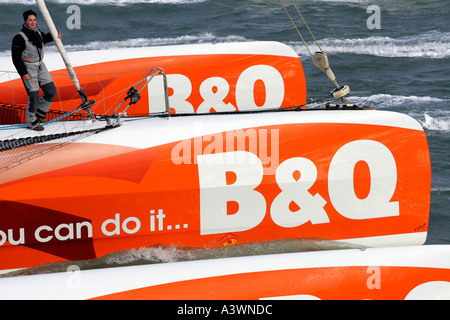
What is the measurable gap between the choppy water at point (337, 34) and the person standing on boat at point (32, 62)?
445 centimetres

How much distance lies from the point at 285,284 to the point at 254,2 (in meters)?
11.8

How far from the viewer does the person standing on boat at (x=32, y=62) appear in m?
5.34

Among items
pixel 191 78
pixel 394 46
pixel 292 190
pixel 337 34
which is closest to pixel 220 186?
pixel 292 190

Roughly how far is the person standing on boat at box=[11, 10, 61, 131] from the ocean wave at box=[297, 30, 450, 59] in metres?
7.39

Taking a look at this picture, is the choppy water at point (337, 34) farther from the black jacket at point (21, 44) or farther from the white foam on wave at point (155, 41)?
the black jacket at point (21, 44)

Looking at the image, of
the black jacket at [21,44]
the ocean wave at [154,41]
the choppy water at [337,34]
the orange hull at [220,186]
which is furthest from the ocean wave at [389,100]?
the black jacket at [21,44]

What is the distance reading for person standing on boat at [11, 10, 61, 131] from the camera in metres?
5.34

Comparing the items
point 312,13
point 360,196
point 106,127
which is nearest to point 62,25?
point 312,13

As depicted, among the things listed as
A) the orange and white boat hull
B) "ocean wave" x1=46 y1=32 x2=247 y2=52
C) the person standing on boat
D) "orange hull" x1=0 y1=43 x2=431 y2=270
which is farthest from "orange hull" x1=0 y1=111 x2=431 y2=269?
"ocean wave" x1=46 y1=32 x2=247 y2=52

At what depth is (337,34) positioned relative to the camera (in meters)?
13.3

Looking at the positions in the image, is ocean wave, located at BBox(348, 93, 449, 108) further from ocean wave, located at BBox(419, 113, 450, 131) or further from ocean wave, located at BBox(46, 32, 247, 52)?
ocean wave, located at BBox(46, 32, 247, 52)

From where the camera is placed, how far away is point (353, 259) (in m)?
4.65
